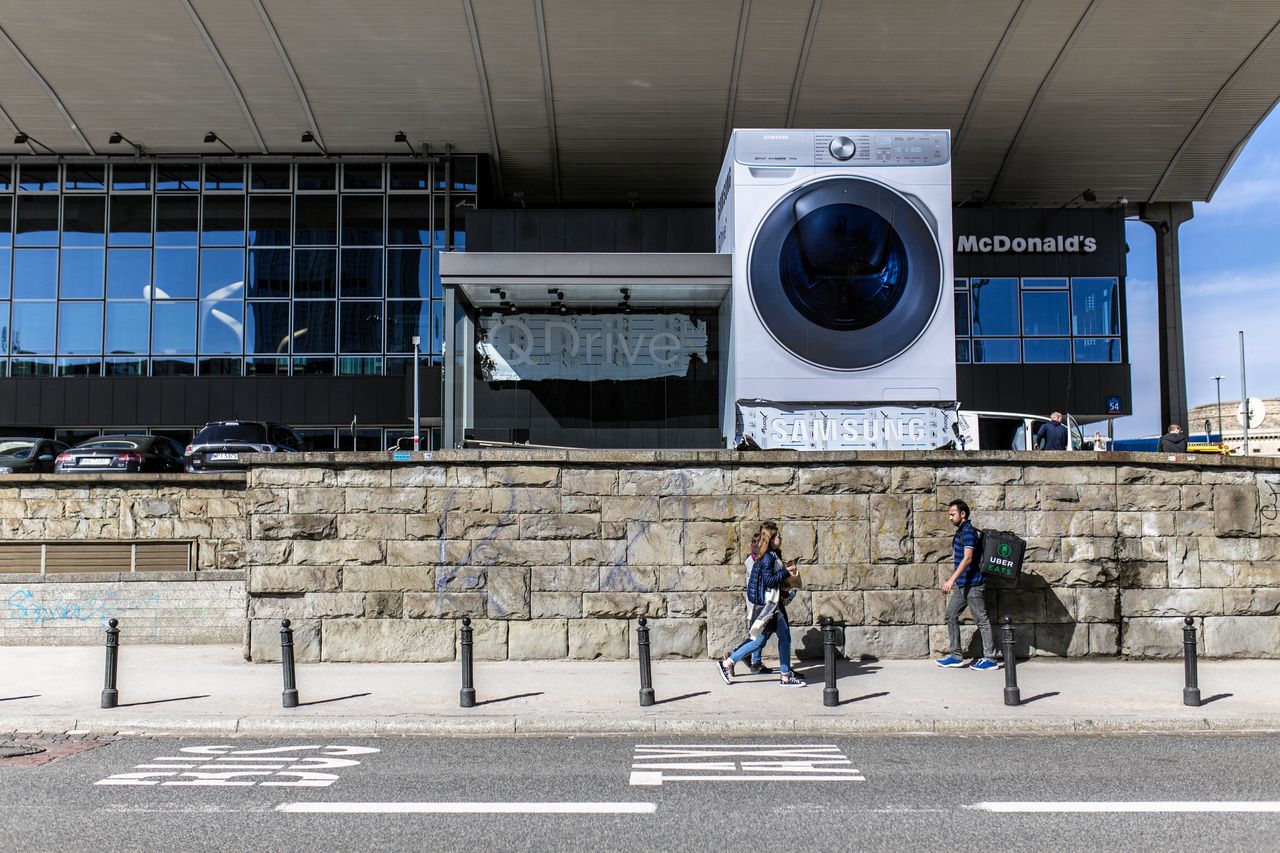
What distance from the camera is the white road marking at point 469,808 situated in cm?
664

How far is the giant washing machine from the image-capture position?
59.3ft

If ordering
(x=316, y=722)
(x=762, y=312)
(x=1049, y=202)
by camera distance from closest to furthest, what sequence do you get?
(x=316, y=722), (x=762, y=312), (x=1049, y=202)

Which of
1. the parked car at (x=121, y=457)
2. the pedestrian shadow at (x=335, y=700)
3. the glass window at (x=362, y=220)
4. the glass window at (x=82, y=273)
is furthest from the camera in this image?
the glass window at (x=362, y=220)

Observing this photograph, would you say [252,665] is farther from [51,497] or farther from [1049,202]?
[1049,202]

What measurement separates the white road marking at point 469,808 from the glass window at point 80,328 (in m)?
31.8

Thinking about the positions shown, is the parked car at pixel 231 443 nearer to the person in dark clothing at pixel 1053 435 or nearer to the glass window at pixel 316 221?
the glass window at pixel 316 221

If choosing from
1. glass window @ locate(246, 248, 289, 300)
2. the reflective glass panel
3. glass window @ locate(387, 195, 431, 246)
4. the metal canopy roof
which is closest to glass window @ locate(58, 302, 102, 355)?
the reflective glass panel

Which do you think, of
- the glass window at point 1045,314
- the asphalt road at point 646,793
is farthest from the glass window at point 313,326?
the asphalt road at point 646,793

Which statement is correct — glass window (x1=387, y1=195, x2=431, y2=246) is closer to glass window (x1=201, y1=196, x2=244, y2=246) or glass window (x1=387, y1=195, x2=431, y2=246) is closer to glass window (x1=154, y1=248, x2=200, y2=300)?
glass window (x1=201, y1=196, x2=244, y2=246)

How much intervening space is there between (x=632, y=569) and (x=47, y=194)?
31.7m

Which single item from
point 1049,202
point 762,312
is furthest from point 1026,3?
point 762,312

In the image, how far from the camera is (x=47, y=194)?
1387 inches

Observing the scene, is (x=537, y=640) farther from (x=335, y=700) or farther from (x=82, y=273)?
(x=82, y=273)

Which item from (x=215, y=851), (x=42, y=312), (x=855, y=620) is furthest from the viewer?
(x=42, y=312)
